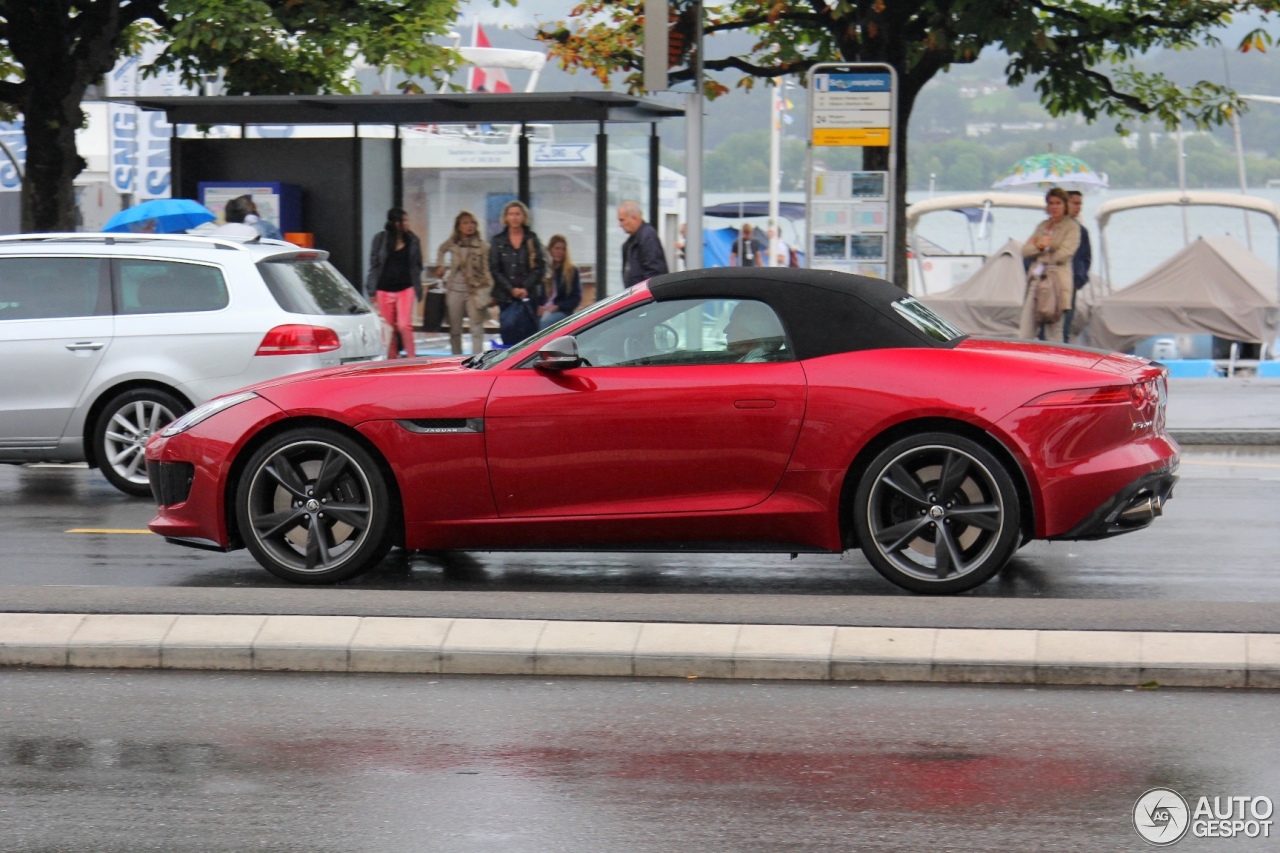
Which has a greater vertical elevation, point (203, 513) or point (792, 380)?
point (792, 380)

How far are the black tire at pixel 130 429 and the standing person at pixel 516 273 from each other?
16.5 feet

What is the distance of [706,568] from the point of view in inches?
337

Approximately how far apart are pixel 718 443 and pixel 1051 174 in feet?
109

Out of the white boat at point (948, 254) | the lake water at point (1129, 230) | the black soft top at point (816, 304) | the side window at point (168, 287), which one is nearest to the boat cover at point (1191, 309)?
the white boat at point (948, 254)

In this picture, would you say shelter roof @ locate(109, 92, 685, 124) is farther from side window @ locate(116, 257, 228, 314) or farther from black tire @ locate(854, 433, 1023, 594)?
black tire @ locate(854, 433, 1023, 594)

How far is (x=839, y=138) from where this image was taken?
14.8 metres

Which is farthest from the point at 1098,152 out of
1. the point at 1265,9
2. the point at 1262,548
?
the point at 1262,548

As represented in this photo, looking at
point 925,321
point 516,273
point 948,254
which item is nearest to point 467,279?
point 516,273

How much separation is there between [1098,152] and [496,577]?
134m

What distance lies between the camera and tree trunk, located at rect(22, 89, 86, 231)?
1850cm

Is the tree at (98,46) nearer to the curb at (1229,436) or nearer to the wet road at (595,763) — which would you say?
the curb at (1229,436)

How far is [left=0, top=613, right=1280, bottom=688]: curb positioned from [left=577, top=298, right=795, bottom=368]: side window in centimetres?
157

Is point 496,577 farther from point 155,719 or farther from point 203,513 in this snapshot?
point 155,719

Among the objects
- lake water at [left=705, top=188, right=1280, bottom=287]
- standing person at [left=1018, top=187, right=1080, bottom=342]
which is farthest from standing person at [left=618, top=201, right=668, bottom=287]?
lake water at [left=705, top=188, right=1280, bottom=287]
